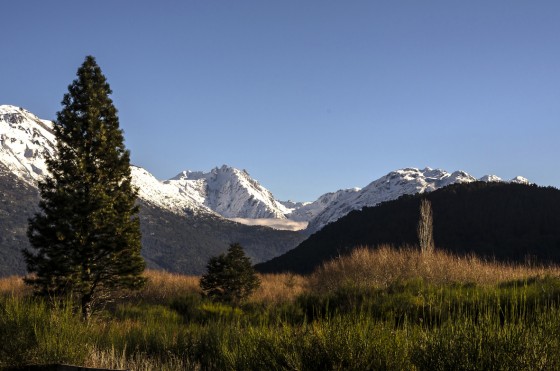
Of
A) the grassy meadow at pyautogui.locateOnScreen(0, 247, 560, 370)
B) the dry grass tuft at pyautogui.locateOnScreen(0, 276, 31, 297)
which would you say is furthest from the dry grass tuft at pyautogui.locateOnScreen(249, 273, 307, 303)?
the grassy meadow at pyautogui.locateOnScreen(0, 247, 560, 370)

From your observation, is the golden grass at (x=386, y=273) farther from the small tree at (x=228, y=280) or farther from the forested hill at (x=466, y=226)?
the forested hill at (x=466, y=226)

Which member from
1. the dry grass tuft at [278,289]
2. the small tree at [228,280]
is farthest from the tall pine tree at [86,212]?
the dry grass tuft at [278,289]

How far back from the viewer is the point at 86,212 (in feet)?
89.0

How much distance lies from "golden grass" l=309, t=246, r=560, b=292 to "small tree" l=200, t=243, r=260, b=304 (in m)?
4.79

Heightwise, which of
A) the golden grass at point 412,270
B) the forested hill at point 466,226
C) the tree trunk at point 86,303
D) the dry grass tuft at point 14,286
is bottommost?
the dry grass tuft at point 14,286

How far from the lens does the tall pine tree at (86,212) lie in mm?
26781

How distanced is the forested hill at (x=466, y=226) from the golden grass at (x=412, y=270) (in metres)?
33.6

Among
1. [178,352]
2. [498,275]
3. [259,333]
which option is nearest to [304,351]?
[259,333]

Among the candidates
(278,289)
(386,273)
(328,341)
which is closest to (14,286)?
(278,289)

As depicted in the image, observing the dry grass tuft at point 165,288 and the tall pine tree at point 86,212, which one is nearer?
the tall pine tree at point 86,212

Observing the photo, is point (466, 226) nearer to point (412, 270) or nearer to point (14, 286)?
point (412, 270)

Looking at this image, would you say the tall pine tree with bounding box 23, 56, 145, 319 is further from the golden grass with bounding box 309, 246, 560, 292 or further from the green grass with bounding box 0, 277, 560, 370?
the green grass with bounding box 0, 277, 560, 370

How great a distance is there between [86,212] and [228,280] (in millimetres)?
11973

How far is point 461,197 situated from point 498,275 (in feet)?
290
